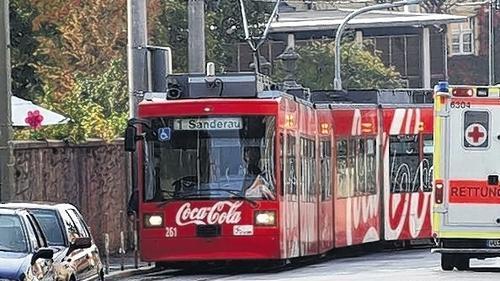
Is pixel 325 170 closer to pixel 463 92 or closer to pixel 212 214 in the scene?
pixel 212 214

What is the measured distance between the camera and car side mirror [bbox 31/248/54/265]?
16.4 meters

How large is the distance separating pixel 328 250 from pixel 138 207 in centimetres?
712

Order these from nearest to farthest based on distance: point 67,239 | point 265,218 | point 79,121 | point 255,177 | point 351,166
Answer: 1. point 67,239
2. point 265,218
3. point 255,177
4. point 79,121
5. point 351,166

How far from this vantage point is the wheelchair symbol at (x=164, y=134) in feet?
85.3

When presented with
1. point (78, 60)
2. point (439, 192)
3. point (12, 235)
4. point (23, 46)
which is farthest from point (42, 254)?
point (78, 60)

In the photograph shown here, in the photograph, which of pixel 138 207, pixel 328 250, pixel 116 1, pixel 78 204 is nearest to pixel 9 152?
pixel 138 207

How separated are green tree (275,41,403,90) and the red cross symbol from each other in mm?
46065

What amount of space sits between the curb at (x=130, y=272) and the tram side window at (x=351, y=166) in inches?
219

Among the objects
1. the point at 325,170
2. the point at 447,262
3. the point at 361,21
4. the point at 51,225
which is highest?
the point at 361,21

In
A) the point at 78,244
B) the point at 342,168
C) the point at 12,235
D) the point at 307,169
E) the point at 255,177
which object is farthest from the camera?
the point at 342,168

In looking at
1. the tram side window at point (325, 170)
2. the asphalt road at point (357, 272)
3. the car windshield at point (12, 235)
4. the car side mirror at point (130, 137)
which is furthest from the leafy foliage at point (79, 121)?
the car windshield at point (12, 235)

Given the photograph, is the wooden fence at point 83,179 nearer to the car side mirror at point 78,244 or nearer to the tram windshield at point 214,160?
the tram windshield at point 214,160

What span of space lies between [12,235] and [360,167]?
1703 centimetres

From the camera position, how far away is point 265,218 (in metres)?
25.7
